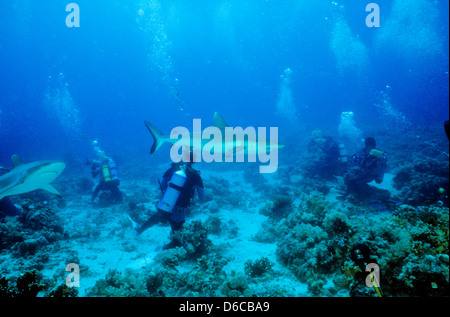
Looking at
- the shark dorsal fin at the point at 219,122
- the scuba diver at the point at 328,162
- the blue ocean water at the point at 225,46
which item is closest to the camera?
the shark dorsal fin at the point at 219,122

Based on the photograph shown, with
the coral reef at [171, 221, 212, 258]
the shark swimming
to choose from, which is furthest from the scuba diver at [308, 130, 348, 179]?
the coral reef at [171, 221, 212, 258]

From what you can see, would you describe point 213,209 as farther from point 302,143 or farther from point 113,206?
point 302,143

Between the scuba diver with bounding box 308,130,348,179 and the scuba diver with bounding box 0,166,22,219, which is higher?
the scuba diver with bounding box 308,130,348,179

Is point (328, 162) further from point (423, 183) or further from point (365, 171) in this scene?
point (423, 183)

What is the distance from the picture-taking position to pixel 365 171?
30.1 feet

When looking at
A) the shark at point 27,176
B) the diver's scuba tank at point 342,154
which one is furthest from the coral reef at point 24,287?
the diver's scuba tank at point 342,154

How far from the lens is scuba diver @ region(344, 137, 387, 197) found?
352 inches

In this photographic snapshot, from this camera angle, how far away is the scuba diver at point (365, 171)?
8.93 metres

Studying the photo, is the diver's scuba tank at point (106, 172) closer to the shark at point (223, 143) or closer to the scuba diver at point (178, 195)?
the shark at point (223, 143)

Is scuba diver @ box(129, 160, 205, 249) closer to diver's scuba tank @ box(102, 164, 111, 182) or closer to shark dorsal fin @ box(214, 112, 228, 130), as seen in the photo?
shark dorsal fin @ box(214, 112, 228, 130)

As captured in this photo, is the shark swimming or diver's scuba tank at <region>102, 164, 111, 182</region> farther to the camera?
diver's scuba tank at <region>102, 164, 111, 182</region>

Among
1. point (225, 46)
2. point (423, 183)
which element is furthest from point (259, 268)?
point (225, 46)
